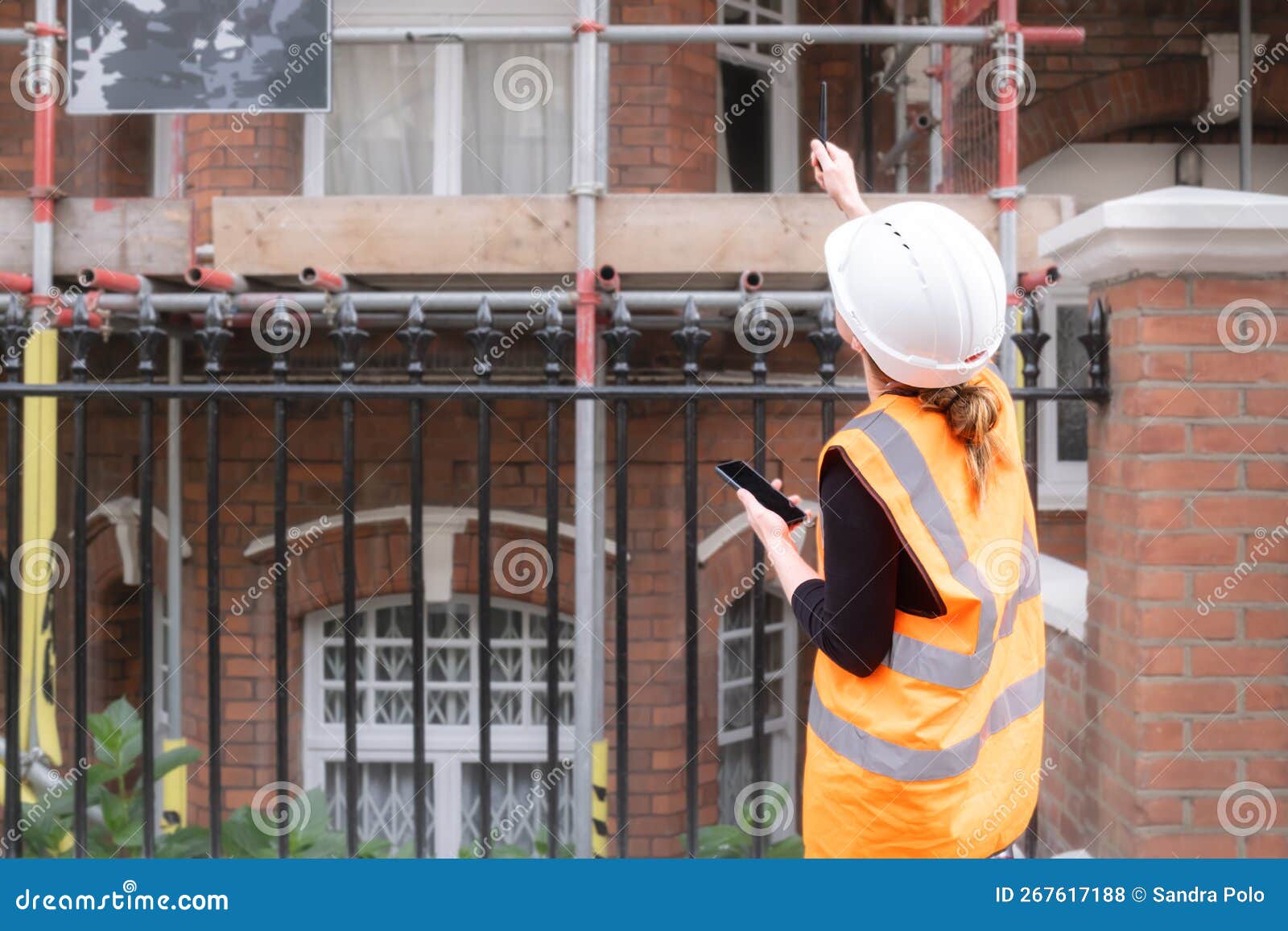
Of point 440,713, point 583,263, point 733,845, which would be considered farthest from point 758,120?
point 733,845

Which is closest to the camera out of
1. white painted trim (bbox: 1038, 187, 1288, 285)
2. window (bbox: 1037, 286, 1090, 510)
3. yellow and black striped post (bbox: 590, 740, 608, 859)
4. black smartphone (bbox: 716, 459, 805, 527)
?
black smartphone (bbox: 716, 459, 805, 527)

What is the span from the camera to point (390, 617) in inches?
226

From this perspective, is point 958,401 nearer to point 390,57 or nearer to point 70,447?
point 390,57

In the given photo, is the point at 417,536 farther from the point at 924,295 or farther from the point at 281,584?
the point at 924,295

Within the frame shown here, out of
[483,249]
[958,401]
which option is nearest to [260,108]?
[483,249]

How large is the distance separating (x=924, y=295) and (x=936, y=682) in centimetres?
59

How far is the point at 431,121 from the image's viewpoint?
536 centimetres

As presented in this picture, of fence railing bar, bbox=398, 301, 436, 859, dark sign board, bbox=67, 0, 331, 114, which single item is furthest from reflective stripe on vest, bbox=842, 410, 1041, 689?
dark sign board, bbox=67, 0, 331, 114

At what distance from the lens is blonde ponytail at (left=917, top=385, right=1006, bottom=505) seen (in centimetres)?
178

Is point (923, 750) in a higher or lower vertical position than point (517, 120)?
lower

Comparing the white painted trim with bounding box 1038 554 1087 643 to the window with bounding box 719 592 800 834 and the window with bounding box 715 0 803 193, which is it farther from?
the window with bounding box 715 0 803 193

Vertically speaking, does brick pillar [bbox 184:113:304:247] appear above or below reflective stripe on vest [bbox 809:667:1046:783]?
above

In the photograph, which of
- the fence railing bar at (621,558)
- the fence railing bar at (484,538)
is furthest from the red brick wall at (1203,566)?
the fence railing bar at (484,538)

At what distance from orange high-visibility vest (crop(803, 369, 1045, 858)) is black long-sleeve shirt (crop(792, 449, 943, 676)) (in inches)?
0.9
